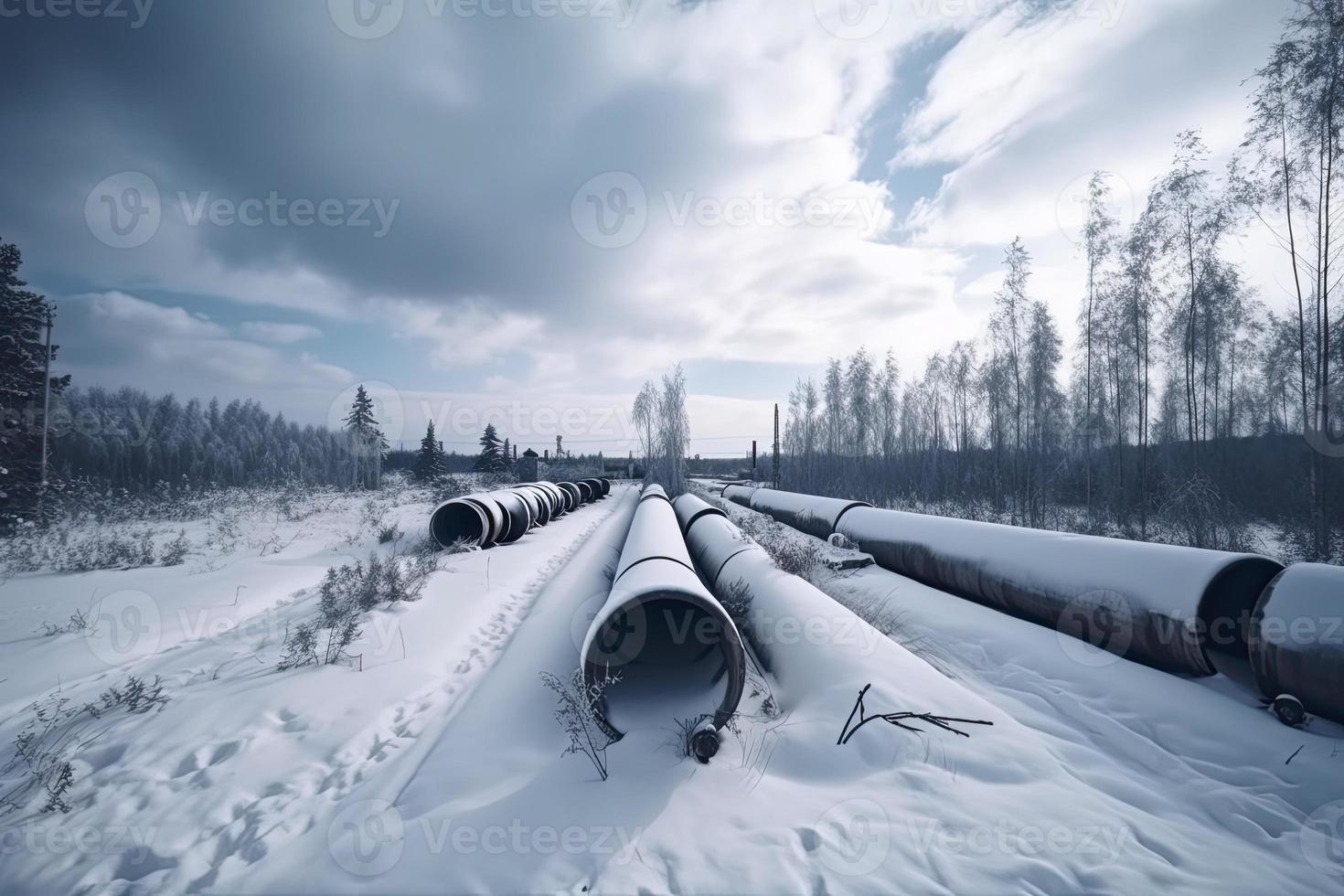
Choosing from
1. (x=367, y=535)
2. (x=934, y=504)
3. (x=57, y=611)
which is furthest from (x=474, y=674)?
(x=934, y=504)

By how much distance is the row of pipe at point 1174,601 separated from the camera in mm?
3354

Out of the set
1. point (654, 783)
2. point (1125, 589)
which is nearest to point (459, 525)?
point (654, 783)

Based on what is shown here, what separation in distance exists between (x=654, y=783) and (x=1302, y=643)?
15.4 feet

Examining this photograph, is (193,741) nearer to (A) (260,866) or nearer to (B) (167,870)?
(B) (167,870)

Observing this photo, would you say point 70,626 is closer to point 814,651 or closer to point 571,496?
point 814,651

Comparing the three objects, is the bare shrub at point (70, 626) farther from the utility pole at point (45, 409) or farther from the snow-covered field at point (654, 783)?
the utility pole at point (45, 409)

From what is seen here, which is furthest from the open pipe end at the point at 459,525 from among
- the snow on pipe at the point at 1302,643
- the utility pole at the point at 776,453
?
the utility pole at the point at 776,453

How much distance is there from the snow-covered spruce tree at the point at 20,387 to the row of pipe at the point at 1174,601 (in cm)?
1939

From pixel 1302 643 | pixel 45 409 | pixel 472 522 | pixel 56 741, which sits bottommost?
pixel 56 741

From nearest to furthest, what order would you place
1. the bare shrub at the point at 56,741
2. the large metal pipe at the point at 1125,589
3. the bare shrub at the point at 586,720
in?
the bare shrub at the point at 56,741 < the bare shrub at the point at 586,720 < the large metal pipe at the point at 1125,589

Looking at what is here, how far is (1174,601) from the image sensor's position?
406 cm

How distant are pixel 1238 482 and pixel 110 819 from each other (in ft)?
80.2

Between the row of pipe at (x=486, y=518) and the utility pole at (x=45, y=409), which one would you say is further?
→ the utility pole at (x=45, y=409)

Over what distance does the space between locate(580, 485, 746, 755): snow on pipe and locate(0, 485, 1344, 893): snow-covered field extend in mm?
334
